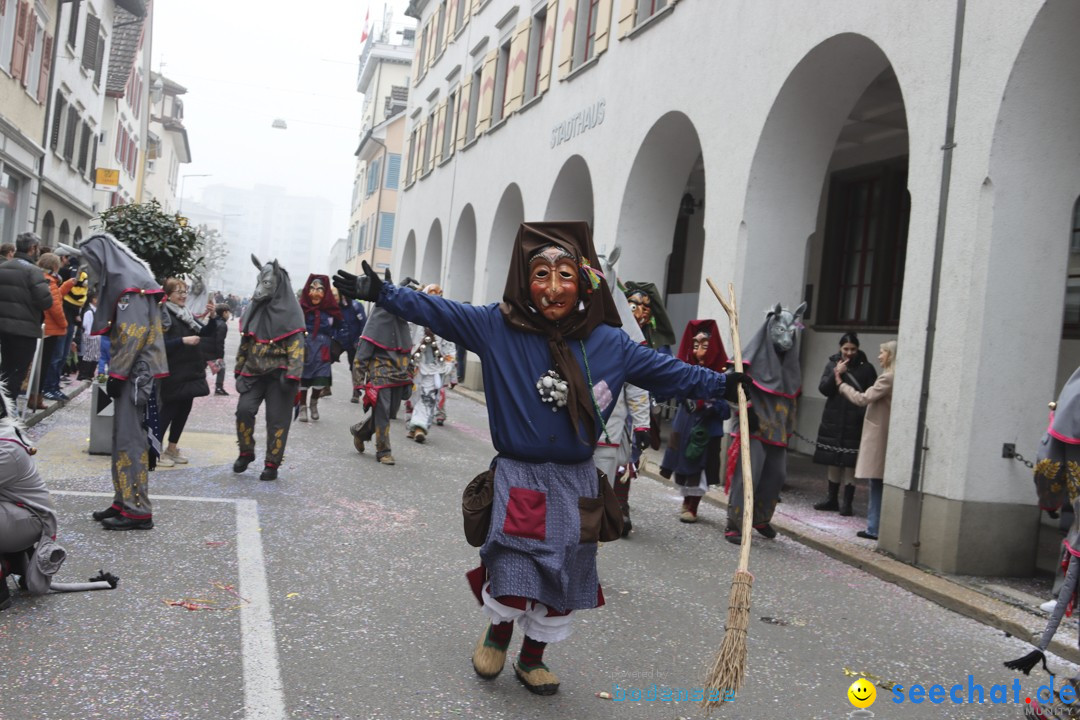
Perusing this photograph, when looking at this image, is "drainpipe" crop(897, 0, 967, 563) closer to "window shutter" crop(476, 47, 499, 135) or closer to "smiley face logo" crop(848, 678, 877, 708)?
"smiley face logo" crop(848, 678, 877, 708)

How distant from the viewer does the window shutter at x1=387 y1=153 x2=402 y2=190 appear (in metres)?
46.7

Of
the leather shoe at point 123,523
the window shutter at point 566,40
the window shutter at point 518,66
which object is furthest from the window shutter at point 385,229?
the leather shoe at point 123,523

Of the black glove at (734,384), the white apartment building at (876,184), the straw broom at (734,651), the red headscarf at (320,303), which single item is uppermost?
the white apartment building at (876,184)

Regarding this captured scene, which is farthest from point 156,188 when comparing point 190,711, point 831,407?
point 190,711

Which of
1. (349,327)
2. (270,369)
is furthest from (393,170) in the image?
(270,369)

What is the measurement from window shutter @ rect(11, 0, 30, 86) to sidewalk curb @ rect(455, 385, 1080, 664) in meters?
17.7

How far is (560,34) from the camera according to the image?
63.8ft

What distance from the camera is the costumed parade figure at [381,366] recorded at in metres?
10.7

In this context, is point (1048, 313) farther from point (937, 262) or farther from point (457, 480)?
point (457, 480)

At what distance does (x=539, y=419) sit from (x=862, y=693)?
2.09m

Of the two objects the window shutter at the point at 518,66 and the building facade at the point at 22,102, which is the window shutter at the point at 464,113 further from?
the building facade at the point at 22,102

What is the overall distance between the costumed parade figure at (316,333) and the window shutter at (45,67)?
13.4 metres

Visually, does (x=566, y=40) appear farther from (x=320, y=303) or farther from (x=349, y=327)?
(x=320, y=303)

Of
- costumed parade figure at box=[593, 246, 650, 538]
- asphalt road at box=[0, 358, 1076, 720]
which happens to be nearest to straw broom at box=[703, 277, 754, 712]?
asphalt road at box=[0, 358, 1076, 720]
